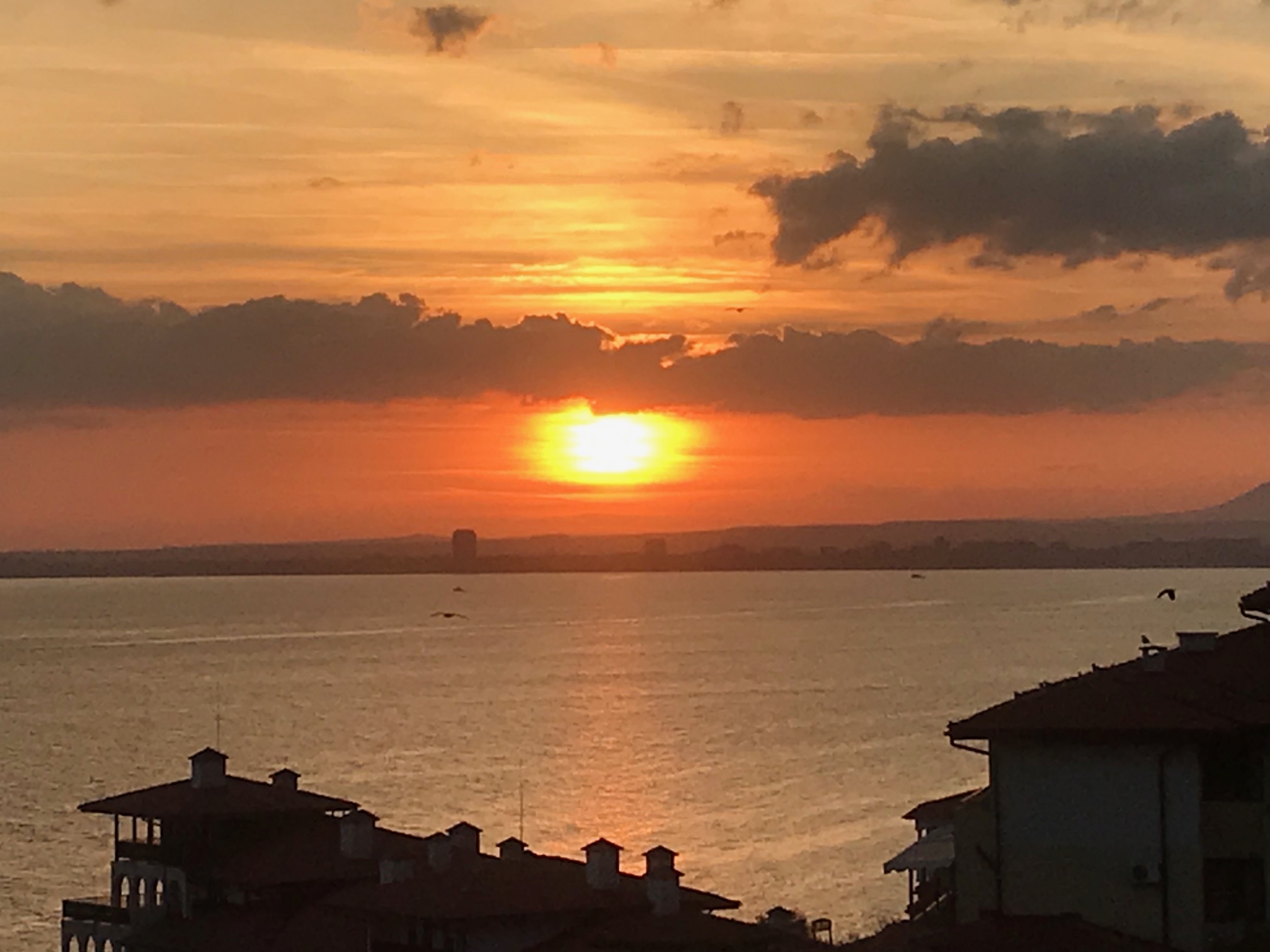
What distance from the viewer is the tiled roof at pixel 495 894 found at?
46.2m

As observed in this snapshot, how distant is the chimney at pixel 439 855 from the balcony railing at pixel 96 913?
11.7 meters

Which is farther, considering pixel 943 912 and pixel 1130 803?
pixel 943 912

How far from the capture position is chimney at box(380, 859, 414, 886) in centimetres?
4866

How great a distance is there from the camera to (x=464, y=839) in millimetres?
53219

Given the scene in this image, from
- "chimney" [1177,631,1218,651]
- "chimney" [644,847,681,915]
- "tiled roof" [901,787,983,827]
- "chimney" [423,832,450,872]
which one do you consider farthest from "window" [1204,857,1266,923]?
"tiled roof" [901,787,983,827]

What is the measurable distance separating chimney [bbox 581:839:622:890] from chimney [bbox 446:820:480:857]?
171 inches

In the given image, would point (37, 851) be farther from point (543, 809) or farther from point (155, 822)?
point (155, 822)

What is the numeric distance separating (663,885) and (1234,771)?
13.0m

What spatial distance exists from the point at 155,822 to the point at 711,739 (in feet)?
346

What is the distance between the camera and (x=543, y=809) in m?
124

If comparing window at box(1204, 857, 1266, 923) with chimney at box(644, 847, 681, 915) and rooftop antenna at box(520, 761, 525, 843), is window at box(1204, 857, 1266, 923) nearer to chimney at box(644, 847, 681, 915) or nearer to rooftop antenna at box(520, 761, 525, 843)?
chimney at box(644, 847, 681, 915)

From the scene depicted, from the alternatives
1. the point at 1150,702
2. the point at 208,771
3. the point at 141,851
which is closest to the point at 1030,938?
the point at 1150,702

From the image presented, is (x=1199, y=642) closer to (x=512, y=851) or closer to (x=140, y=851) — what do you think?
(x=512, y=851)

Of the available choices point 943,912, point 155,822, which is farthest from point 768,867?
point 943,912
